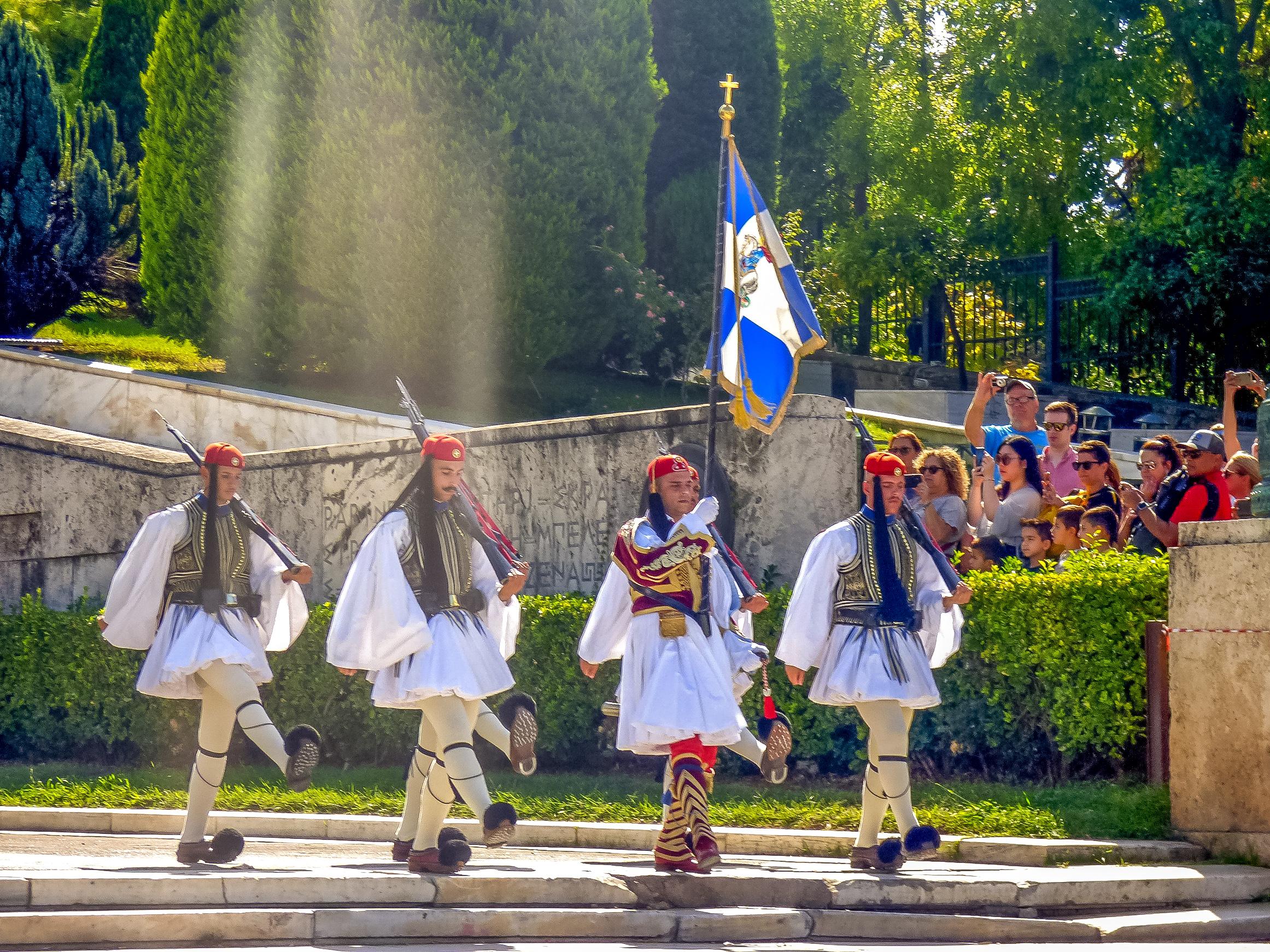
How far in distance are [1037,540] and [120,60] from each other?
23.6 m

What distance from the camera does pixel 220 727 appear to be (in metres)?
8.75

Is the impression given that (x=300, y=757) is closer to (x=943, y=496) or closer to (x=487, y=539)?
(x=487, y=539)

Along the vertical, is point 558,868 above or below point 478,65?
below

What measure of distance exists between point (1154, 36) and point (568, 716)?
16.3 m

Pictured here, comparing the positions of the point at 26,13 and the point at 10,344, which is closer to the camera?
the point at 10,344

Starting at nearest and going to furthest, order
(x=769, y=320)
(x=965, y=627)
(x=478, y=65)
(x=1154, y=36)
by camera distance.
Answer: (x=965, y=627)
(x=769, y=320)
(x=478, y=65)
(x=1154, y=36)

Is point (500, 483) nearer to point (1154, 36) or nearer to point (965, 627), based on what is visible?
point (965, 627)

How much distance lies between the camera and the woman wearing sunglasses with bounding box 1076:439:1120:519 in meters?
10.9

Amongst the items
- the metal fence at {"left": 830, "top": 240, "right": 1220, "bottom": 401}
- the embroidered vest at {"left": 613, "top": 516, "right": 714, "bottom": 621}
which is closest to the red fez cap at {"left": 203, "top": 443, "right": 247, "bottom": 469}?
the embroidered vest at {"left": 613, "top": 516, "right": 714, "bottom": 621}

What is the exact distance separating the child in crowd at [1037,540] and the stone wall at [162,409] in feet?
23.3

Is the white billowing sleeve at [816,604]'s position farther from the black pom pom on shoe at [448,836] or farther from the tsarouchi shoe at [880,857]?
the black pom pom on shoe at [448,836]

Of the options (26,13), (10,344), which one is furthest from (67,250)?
(26,13)

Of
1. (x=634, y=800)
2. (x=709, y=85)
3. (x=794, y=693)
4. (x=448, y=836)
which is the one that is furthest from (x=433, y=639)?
(x=709, y=85)

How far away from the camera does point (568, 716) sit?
11.6 m
